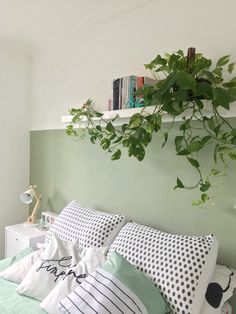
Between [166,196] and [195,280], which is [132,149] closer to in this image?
[166,196]

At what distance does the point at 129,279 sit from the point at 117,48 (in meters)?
1.66

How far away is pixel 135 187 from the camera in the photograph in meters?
2.02

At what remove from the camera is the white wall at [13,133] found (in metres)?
2.85

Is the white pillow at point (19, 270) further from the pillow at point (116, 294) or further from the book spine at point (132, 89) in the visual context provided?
the book spine at point (132, 89)

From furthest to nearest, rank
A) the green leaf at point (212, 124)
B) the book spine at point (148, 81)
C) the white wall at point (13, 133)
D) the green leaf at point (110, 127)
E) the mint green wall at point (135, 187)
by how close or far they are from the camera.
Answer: the white wall at point (13, 133)
the green leaf at point (110, 127)
the book spine at point (148, 81)
the mint green wall at point (135, 187)
the green leaf at point (212, 124)

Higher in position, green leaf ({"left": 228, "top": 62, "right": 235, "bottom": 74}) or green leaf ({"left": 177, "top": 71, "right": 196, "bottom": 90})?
green leaf ({"left": 228, "top": 62, "right": 235, "bottom": 74})

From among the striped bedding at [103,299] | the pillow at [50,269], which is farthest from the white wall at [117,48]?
the striped bedding at [103,299]

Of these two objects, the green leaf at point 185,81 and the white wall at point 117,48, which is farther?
the white wall at point 117,48

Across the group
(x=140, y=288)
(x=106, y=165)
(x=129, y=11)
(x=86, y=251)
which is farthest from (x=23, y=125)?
(x=140, y=288)

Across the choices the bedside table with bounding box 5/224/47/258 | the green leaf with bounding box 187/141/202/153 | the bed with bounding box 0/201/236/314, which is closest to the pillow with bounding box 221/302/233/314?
the bed with bounding box 0/201/236/314

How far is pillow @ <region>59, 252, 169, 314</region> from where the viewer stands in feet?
3.99

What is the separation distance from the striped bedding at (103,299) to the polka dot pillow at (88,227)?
1.59 ft

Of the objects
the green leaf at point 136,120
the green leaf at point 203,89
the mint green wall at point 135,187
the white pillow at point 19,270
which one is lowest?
the white pillow at point 19,270

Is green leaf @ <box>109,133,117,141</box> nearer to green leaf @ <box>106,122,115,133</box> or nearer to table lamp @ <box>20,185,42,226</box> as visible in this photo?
green leaf @ <box>106,122,115,133</box>
